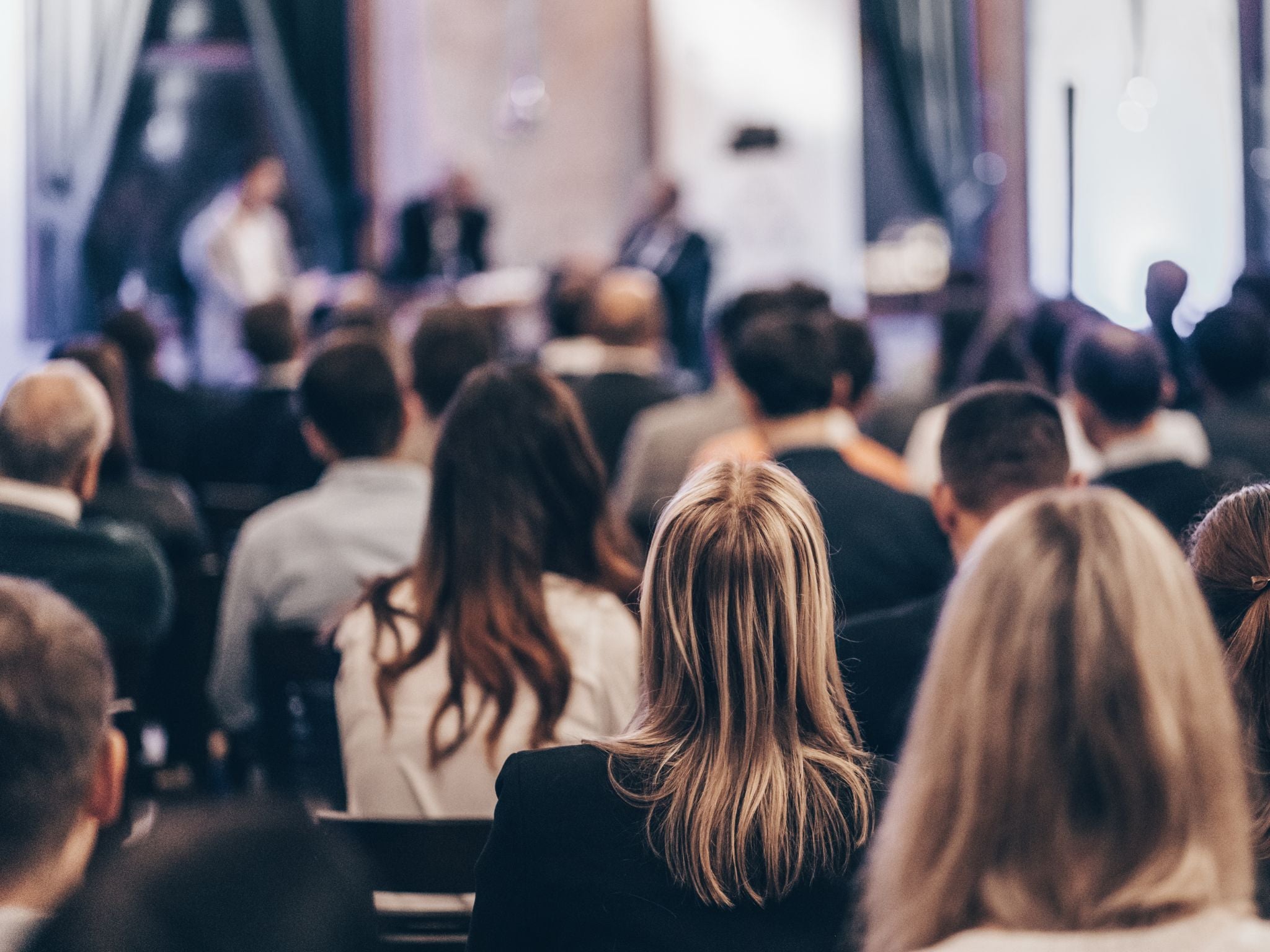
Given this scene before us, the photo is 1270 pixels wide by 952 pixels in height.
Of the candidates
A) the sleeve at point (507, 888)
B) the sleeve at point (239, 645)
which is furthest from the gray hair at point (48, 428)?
the sleeve at point (507, 888)

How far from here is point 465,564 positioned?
2.23 meters

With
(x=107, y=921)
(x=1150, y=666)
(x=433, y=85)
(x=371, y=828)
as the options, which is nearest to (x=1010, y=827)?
(x=1150, y=666)

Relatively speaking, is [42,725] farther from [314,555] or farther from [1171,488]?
[1171,488]

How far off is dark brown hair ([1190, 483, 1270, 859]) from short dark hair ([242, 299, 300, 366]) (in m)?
3.86

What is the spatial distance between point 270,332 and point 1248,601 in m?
3.97

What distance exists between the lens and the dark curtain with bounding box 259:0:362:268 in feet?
32.3

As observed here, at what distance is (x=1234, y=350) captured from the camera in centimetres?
409

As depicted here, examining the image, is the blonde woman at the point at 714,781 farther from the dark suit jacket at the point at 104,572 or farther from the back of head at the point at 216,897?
the dark suit jacket at the point at 104,572

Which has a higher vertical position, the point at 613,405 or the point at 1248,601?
the point at 1248,601

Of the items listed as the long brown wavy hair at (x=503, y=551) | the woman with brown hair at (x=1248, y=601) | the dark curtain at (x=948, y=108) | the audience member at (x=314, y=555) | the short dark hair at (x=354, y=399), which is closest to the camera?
the woman with brown hair at (x=1248, y=601)

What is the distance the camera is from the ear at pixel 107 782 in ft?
4.06

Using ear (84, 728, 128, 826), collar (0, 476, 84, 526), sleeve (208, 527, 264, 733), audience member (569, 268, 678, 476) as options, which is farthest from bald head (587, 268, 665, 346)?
ear (84, 728, 128, 826)

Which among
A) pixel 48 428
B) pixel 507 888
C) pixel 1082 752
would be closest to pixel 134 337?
pixel 48 428

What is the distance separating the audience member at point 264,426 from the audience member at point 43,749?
353 cm
